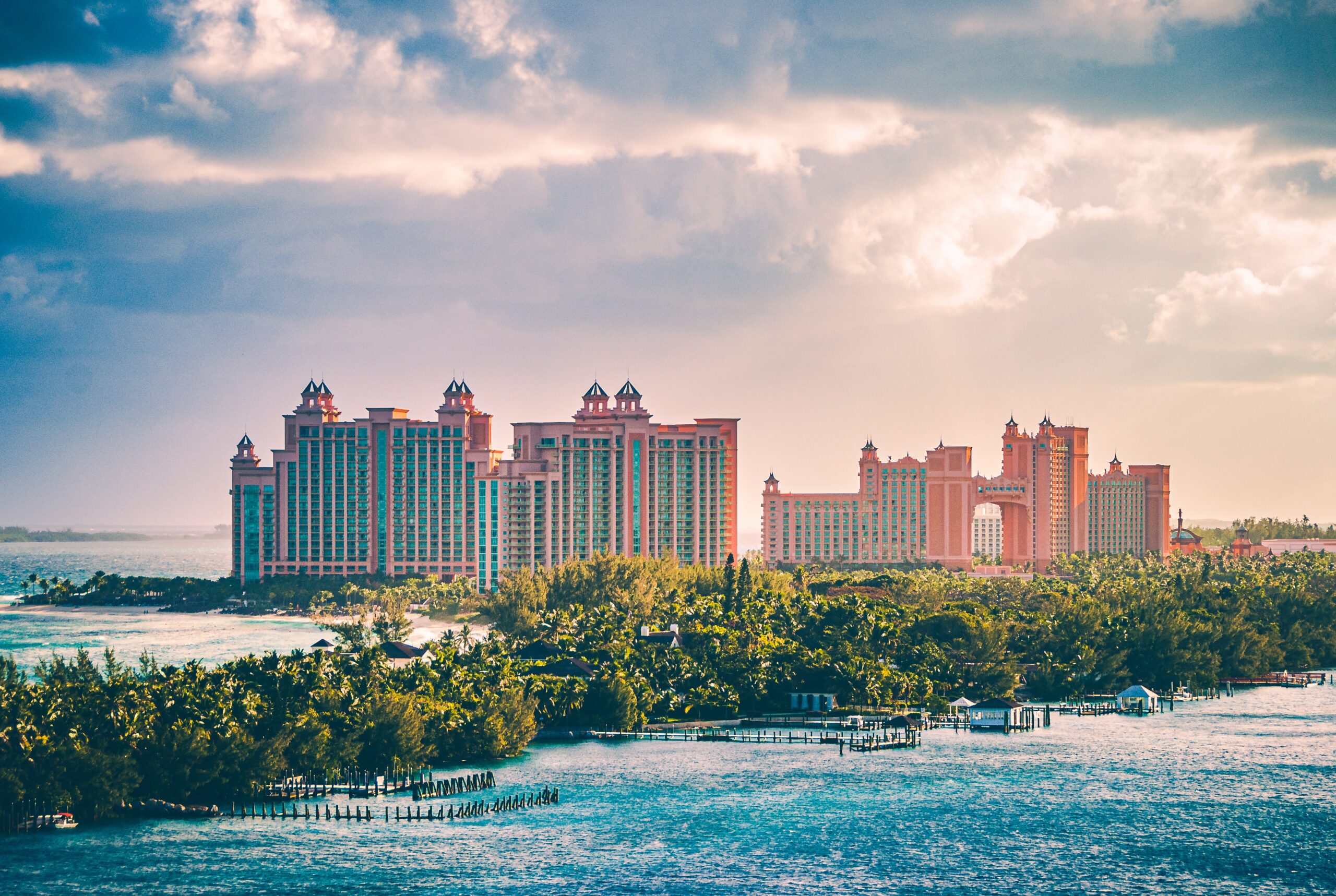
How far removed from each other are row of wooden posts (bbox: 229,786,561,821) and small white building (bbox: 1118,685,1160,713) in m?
38.5

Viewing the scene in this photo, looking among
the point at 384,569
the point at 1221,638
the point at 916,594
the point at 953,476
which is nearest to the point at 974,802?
the point at 1221,638

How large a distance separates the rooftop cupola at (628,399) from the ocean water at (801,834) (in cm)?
8783

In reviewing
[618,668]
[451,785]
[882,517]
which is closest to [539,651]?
[618,668]

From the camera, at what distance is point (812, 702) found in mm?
80438

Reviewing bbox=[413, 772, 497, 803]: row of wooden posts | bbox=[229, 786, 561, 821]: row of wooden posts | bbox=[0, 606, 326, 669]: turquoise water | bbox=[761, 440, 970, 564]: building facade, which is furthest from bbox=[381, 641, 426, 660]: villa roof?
bbox=[761, 440, 970, 564]: building facade

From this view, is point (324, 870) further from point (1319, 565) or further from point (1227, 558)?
point (1227, 558)

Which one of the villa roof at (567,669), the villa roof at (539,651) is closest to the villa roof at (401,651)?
the villa roof at (539,651)

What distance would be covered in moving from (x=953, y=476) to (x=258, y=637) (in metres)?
96.6

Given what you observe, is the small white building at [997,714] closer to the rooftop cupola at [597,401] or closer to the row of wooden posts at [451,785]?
the row of wooden posts at [451,785]

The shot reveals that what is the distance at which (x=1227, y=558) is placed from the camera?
183 meters

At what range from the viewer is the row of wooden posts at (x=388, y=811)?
5650 cm

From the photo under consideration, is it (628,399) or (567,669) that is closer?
(567,669)

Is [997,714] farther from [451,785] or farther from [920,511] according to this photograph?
[920,511]

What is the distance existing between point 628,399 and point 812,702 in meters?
81.1
